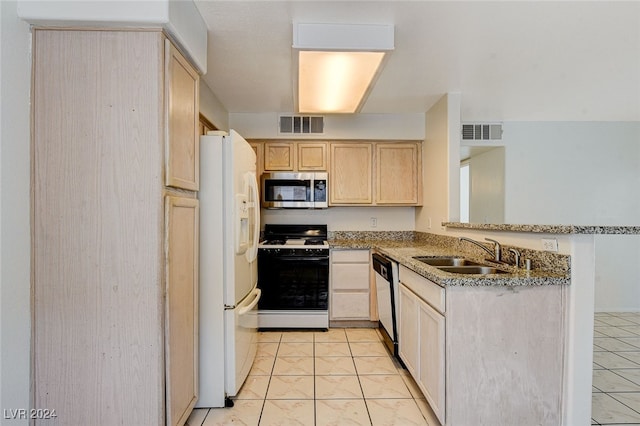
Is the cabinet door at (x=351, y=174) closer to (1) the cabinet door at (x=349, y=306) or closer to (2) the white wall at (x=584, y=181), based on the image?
(1) the cabinet door at (x=349, y=306)

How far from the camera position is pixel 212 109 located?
3158 mm

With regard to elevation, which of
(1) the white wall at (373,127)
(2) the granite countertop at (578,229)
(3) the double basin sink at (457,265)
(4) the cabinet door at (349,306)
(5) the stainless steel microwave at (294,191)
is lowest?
(4) the cabinet door at (349,306)

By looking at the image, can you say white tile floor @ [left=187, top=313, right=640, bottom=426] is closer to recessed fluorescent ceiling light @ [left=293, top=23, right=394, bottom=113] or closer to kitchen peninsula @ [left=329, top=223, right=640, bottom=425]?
kitchen peninsula @ [left=329, top=223, right=640, bottom=425]

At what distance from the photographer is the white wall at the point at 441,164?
3.18m

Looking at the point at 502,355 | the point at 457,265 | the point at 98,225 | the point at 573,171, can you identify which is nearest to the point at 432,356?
the point at 502,355

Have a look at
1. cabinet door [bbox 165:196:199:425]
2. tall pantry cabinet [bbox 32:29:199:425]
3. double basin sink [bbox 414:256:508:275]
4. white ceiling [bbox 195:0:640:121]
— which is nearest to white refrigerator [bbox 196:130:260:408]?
cabinet door [bbox 165:196:199:425]

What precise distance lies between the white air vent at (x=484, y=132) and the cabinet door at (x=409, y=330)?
2596 millimetres

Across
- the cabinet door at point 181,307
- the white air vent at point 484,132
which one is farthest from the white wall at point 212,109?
the white air vent at point 484,132

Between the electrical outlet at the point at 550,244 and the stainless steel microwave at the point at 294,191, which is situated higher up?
the stainless steel microwave at the point at 294,191

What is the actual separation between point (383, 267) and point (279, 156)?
1875 mm

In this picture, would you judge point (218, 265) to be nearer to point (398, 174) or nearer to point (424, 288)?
point (424, 288)

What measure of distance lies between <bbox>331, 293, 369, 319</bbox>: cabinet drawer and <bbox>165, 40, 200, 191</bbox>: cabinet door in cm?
216

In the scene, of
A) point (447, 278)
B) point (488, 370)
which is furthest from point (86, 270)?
point (488, 370)

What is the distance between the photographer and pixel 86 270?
1.52 m
